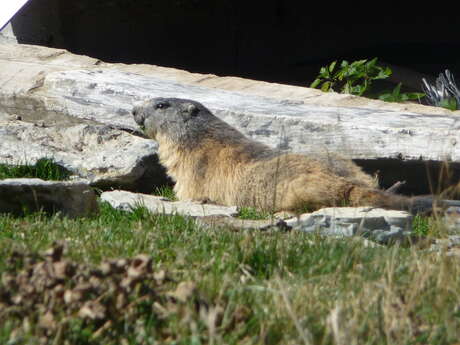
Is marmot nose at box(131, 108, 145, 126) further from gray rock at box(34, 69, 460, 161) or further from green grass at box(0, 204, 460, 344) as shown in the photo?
green grass at box(0, 204, 460, 344)

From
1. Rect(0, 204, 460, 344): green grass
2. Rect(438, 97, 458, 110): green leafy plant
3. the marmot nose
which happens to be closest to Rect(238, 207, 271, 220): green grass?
Rect(0, 204, 460, 344): green grass

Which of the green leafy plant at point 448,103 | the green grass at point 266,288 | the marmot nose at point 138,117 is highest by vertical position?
the green leafy plant at point 448,103

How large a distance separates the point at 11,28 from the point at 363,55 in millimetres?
7611

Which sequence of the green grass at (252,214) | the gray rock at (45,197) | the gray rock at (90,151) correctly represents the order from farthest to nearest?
the gray rock at (90,151)
the green grass at (252,214)
the gray rock at (45,197)

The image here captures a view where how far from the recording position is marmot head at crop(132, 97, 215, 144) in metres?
7.64

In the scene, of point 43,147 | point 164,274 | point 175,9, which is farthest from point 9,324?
point 175,9

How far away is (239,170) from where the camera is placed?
23.2 ft

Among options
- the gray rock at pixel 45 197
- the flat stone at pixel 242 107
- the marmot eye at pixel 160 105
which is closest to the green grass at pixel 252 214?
the flat stone at pixel 242 107

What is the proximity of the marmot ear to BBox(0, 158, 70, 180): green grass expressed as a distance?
118cm

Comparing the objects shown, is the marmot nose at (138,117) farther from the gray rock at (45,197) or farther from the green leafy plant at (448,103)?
the green leafy plant at (448,103)

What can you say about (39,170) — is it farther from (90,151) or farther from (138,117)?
(138,117)

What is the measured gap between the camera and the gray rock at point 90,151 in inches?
293

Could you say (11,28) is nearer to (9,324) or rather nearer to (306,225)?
(306,225)

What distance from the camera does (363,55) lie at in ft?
53.0
